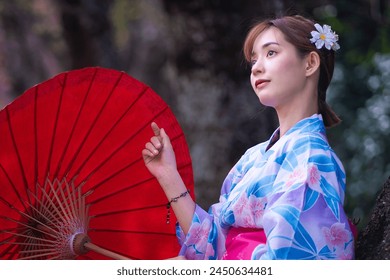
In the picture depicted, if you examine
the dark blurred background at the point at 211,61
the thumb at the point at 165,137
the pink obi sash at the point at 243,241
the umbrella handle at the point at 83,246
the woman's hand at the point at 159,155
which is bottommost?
the pink obi sash at the point at 243,241

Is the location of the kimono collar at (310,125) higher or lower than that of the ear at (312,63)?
lower

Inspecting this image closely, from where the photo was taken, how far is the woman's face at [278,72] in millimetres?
1528

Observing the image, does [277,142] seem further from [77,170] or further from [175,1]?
[175,1]

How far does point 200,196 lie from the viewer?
269cm

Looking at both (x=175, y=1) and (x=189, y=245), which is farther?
(x=175, y=1)

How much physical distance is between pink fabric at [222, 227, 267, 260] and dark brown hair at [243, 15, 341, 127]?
33 cm

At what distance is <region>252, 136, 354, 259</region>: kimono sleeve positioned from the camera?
1.32 metres

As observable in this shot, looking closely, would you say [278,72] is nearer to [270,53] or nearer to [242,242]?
[270,53]

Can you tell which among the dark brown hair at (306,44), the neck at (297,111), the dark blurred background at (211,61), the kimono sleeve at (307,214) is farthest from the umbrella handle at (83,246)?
the dark blurred background at (211,61)

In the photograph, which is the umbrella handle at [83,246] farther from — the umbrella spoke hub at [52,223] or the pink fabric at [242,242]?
the pink fabric at [242,242]

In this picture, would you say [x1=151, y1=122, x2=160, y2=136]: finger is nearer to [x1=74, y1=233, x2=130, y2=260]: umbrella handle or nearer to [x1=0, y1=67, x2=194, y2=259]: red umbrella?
[x1=0, y1=67, x2=194, y2=259]: red umbrella

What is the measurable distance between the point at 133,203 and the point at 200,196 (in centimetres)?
103
